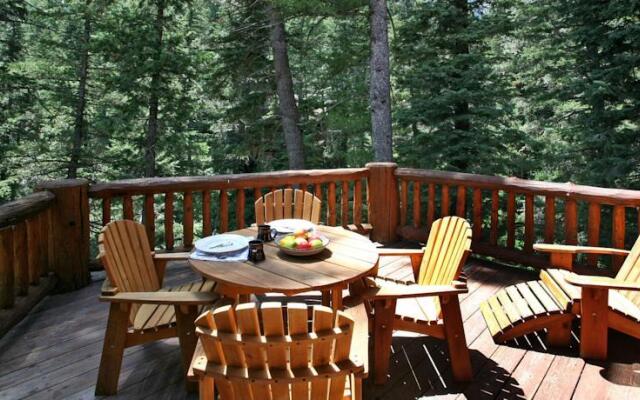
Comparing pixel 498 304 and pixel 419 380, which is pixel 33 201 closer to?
pixel 419 380

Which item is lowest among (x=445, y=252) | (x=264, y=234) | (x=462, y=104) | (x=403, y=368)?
(x=403, y=368)

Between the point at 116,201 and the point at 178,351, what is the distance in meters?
11.4

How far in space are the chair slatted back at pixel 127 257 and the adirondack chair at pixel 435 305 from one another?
1295 mm

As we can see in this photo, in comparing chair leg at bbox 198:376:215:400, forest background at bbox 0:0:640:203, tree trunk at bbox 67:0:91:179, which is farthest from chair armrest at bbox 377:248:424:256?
tree trunk at bbox 67:0:91:179

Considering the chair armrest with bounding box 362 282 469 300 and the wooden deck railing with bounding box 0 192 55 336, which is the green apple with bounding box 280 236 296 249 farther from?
the wooden deck railing with bounding box 0 192 55 336

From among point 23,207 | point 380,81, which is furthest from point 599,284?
point 380,81

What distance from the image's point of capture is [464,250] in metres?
2.49

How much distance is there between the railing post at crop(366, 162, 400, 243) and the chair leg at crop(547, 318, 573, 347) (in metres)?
2.42

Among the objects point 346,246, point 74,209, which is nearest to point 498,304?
point 346,246

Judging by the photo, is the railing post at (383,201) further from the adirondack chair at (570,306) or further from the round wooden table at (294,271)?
the round wooden table at (294,271)

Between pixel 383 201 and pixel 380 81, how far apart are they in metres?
2.64

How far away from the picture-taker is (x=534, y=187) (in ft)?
13.4

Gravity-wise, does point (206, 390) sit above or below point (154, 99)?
below

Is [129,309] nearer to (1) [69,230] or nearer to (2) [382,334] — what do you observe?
(2) [382,334]
